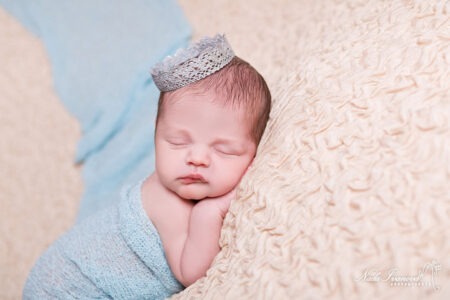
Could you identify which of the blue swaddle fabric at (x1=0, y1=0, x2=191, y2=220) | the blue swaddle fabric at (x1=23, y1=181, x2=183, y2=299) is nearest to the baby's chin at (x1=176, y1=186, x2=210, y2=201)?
the blue swaddle fabric at (x1=23, y1=181, x2=183, y2=299)

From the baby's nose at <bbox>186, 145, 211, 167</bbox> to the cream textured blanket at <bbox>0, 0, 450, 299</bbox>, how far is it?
0.32 ft

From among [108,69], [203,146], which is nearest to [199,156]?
[203,146]

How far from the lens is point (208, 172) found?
0.95 m

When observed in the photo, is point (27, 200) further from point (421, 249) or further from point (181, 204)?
point (421, 249)

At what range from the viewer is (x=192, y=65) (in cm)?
96

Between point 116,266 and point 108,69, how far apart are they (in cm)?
73

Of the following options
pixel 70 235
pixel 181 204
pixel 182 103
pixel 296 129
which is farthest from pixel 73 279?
pixel 296 129

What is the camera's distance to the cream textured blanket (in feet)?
2.02

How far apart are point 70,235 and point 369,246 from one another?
712mm

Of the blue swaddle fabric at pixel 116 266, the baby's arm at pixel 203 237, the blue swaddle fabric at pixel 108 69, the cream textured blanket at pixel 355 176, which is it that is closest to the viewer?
the cream textured blanket at pixel 355 176

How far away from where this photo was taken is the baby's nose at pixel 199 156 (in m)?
0.94

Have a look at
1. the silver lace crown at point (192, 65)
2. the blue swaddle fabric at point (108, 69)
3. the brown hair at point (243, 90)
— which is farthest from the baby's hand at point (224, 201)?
the blue swaddle fabric at point (108, 69)

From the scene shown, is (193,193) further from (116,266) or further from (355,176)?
(355,176)

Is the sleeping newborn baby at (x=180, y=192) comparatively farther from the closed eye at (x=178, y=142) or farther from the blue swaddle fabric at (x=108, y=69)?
the blue swaddle fabric at (x=108, y=69)
